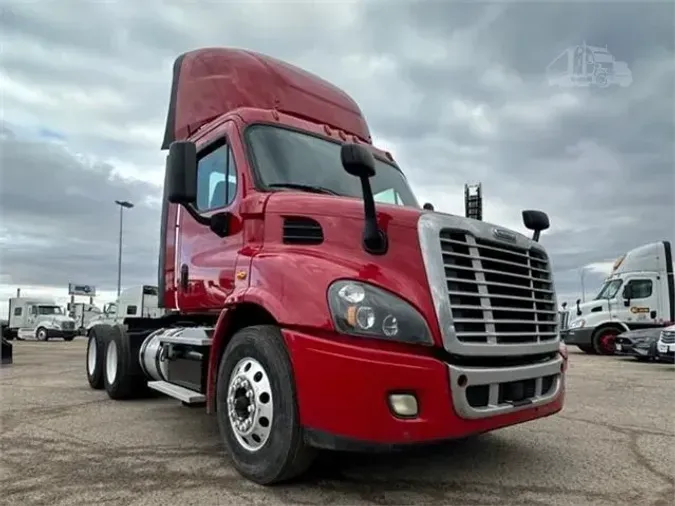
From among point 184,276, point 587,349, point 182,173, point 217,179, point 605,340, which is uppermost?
point 217,179

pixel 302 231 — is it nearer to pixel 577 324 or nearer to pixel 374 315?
pixel 374 315

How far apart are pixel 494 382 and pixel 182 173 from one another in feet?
8.32

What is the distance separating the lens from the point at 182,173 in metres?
4.17

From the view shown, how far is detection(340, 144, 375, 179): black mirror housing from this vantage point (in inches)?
137

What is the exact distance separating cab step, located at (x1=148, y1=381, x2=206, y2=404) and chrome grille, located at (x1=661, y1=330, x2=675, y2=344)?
12.4 meters

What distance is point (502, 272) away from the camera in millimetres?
3756

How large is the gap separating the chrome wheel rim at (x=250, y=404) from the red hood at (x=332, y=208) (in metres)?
1.05

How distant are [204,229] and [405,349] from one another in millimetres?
2381

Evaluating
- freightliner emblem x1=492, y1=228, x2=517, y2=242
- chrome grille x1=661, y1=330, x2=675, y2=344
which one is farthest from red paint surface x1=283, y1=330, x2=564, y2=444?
chrome grille x1=661, y1=330, x2=675, y2=344

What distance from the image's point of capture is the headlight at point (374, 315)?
10.7 feet

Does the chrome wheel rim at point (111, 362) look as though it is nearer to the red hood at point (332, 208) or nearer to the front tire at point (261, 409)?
the front tire at point (261, 409)

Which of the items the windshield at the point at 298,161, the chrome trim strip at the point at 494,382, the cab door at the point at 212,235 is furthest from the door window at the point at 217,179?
the chrome trim strip at the point at 494,382

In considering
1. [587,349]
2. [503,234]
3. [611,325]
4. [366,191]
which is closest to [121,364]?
[366,191]

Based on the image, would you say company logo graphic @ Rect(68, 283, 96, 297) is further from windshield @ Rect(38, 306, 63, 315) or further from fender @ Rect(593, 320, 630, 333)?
fender @ Rect(593, 320, 630, 333)
